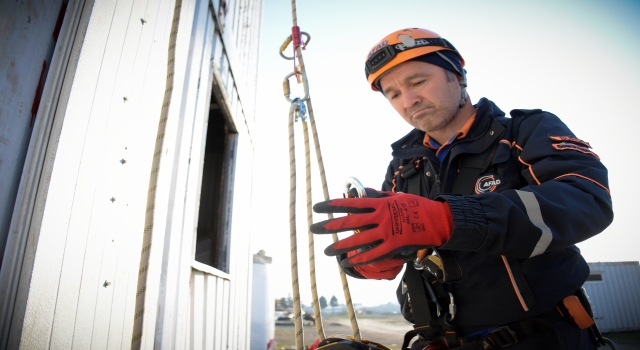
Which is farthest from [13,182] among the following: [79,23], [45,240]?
[79,23]

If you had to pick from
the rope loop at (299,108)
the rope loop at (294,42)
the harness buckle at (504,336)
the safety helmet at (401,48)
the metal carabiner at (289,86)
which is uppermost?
the rope loop at (294,42)

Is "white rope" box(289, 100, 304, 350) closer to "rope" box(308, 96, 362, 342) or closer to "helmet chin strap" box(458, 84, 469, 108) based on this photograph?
"rope" box(308, 96, 362, 342)

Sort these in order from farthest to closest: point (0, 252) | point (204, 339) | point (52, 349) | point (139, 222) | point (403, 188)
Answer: point (204, 339)
point (403, 188)
point (139, 222)
point (52, 349)
point (0, 252)

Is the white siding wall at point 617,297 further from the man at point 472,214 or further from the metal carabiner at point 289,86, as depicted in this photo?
the metal carabiner at point 289,86

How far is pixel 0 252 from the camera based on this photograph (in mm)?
824

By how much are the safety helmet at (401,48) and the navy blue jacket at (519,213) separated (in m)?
0.44

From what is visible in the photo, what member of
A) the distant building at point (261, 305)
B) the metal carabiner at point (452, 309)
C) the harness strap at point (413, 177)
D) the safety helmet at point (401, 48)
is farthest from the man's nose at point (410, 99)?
the distant building at point (261, 305)

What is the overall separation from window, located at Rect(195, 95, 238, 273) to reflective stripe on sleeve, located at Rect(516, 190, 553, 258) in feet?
8.64

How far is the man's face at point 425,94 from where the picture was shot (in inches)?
69.7

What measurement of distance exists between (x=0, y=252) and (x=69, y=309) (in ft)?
0.93

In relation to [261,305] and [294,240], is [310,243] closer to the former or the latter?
[294,240]

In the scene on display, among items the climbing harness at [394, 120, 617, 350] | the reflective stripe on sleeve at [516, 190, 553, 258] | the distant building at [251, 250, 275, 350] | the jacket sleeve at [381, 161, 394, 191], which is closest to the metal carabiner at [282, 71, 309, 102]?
the jacket sleeve at [381, 161, 394, 191]

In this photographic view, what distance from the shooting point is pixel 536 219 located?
3.30 feet

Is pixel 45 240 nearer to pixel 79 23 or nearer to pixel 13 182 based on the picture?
pixel 13 182
